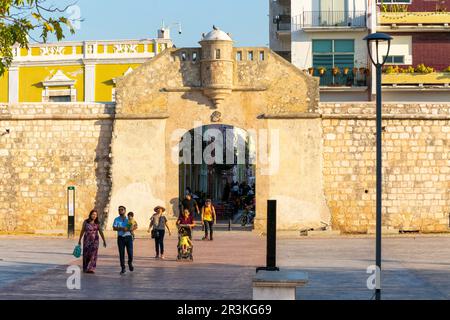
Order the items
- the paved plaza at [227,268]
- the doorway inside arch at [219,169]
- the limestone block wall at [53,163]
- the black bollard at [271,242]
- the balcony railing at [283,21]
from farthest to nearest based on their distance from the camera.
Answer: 1. the balcony railing at [283,21]
2. the doorway inside arch at [219,169]
3. the limestone block wall at [53,163]
4. the paved plaza at [227,268]
5. the black bollard at [271,242]

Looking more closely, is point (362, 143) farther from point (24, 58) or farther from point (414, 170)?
point (24, 58)

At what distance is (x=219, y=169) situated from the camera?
196 feet

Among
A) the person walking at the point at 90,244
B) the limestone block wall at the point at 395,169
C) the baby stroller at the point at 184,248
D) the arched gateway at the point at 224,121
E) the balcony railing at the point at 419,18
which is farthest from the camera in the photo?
the balcony railing at the point at 419,18

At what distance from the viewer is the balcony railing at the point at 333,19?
153 ft

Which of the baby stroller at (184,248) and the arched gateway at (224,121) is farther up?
the arched gateway at (224,121)

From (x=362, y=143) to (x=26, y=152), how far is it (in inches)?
447

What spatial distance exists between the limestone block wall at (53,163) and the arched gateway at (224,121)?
2.67ft

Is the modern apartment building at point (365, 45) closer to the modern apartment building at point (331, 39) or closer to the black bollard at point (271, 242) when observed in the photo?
the modern apartment building at point (331, 39)

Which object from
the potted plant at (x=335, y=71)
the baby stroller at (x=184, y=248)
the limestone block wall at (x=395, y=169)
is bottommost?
the baby stroller at (x=184, y=248)

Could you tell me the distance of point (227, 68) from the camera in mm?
36719

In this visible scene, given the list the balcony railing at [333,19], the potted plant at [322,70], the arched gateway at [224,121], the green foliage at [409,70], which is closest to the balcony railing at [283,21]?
the balcony railing at [333,19]
